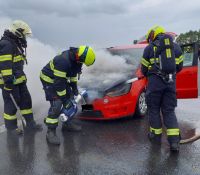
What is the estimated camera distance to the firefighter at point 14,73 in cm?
605

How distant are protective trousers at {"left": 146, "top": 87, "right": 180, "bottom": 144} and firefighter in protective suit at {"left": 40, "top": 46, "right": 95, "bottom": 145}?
A: 117 centimetres

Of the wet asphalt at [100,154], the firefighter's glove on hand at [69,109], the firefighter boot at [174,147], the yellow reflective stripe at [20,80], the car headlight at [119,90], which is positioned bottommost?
the wet asphalt at [100,154]

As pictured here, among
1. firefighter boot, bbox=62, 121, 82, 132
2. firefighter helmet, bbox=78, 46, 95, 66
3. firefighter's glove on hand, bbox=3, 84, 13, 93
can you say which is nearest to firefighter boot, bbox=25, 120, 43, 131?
firefighter boot, bbox=62, 121, 82, 132

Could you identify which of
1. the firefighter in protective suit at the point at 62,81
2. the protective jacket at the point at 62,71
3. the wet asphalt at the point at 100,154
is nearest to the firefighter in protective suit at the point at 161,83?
the wet asphalt at the point at 100,154

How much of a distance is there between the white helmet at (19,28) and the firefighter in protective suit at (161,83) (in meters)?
2.18

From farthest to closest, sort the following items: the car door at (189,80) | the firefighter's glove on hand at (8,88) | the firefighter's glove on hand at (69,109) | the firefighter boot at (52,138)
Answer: the car door at (189,80) < the firefighter's glove on hand at (8,88) < the firefighter's glove on hand at (69,109) < the firefighter boot at (52,138)

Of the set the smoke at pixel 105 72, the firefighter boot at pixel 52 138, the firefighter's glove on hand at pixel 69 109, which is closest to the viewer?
the firefighter boot at pixel 52 138

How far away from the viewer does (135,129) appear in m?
6.55

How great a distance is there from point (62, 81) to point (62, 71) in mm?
159

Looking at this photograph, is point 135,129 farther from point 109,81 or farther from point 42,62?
point 42,62

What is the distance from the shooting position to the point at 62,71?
5.63 metres

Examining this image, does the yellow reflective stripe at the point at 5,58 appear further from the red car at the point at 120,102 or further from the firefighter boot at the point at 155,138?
the firefighter boot at the point at 155,138

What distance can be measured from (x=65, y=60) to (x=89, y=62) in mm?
384

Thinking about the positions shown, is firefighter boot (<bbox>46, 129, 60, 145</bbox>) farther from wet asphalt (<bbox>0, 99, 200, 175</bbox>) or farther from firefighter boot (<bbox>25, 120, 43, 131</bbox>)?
firefighter boot (<bbox>25, 120, 43, 131</bbox>)
